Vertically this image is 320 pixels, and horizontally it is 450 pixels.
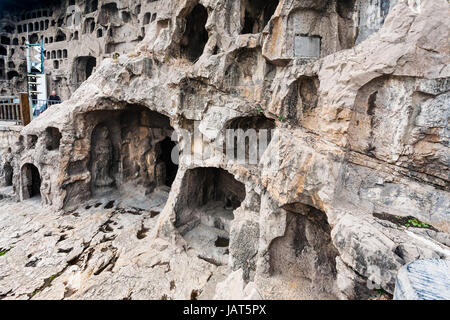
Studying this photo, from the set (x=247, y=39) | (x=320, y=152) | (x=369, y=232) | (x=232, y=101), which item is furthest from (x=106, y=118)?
(x=369, y=232)

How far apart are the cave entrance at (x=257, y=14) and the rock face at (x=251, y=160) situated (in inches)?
1.8

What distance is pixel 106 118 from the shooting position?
11.7 metres

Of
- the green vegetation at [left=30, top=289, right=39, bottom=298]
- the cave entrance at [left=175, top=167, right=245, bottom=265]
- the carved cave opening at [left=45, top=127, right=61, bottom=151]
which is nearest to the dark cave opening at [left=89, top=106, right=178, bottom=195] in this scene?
the carved cave opening at [left=45, top=127, right=61, bottom=151]

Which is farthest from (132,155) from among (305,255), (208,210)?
(305,255)

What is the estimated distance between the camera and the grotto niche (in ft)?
39.5

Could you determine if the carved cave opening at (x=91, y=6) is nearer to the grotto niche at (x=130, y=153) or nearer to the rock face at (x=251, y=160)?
the rock face at (x=251, y=160)

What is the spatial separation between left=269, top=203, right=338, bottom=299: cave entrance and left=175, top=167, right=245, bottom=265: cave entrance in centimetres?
239

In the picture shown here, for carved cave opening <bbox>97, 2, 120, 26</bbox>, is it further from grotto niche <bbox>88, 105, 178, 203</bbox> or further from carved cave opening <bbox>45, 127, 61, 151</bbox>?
carved cave opening <bbox>45, 127, 61, 151</bbox>

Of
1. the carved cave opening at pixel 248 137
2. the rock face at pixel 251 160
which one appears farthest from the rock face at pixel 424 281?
the carved cave opening at pixel 248 137

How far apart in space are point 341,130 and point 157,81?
689 centimetres

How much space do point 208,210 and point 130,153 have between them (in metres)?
5.76

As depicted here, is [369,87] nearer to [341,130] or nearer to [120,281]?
[341,130]

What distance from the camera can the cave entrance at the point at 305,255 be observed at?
539 centimetres

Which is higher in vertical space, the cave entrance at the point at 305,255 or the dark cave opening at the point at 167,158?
the dark cave opening at the point at 167,158
